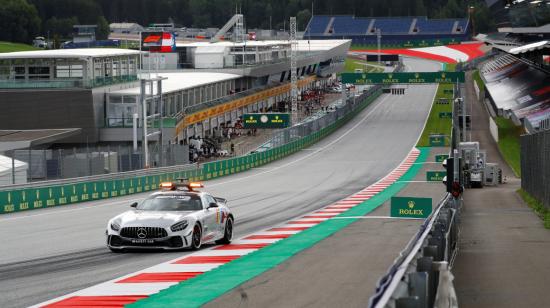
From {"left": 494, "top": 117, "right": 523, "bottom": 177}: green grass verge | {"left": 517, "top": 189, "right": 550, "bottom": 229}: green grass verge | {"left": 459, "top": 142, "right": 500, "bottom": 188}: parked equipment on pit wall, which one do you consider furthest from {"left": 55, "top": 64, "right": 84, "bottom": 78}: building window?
{"left": 517, "top": 189, "right": 550, "bottom": 229}: green grass verge

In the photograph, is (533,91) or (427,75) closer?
(533,91)

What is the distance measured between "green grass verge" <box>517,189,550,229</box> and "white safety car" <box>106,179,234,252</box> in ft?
27.8

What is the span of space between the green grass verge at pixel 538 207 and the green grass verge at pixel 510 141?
21.6 meters

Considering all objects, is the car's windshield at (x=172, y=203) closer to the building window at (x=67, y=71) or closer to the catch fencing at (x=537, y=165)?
the catch fencing at (x=537, y=165)

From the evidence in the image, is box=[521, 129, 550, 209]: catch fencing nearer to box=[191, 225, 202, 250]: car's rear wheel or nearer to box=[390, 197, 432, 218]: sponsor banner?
box=[390, 197, 432, 218]: sponsor banner

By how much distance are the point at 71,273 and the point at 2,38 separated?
543 feet

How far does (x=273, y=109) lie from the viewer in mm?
118312

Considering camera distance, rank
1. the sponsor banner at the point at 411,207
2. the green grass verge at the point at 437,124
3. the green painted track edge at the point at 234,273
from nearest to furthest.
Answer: the green painted track edge at the point at 234,273, the sponsor banner at the point at 411,207, the green grass verge at the point at 437,124

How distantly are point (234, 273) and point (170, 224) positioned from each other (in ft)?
12.0

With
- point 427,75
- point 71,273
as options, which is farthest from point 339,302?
point 427,75

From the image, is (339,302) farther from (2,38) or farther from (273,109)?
(2,38)

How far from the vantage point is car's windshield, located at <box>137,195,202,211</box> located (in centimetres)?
2033

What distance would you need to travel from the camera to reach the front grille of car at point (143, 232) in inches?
753

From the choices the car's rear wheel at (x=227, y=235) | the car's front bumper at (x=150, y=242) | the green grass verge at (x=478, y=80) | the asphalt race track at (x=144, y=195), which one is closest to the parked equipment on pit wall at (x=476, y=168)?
the asphalt race track at (x=144, y=195)
